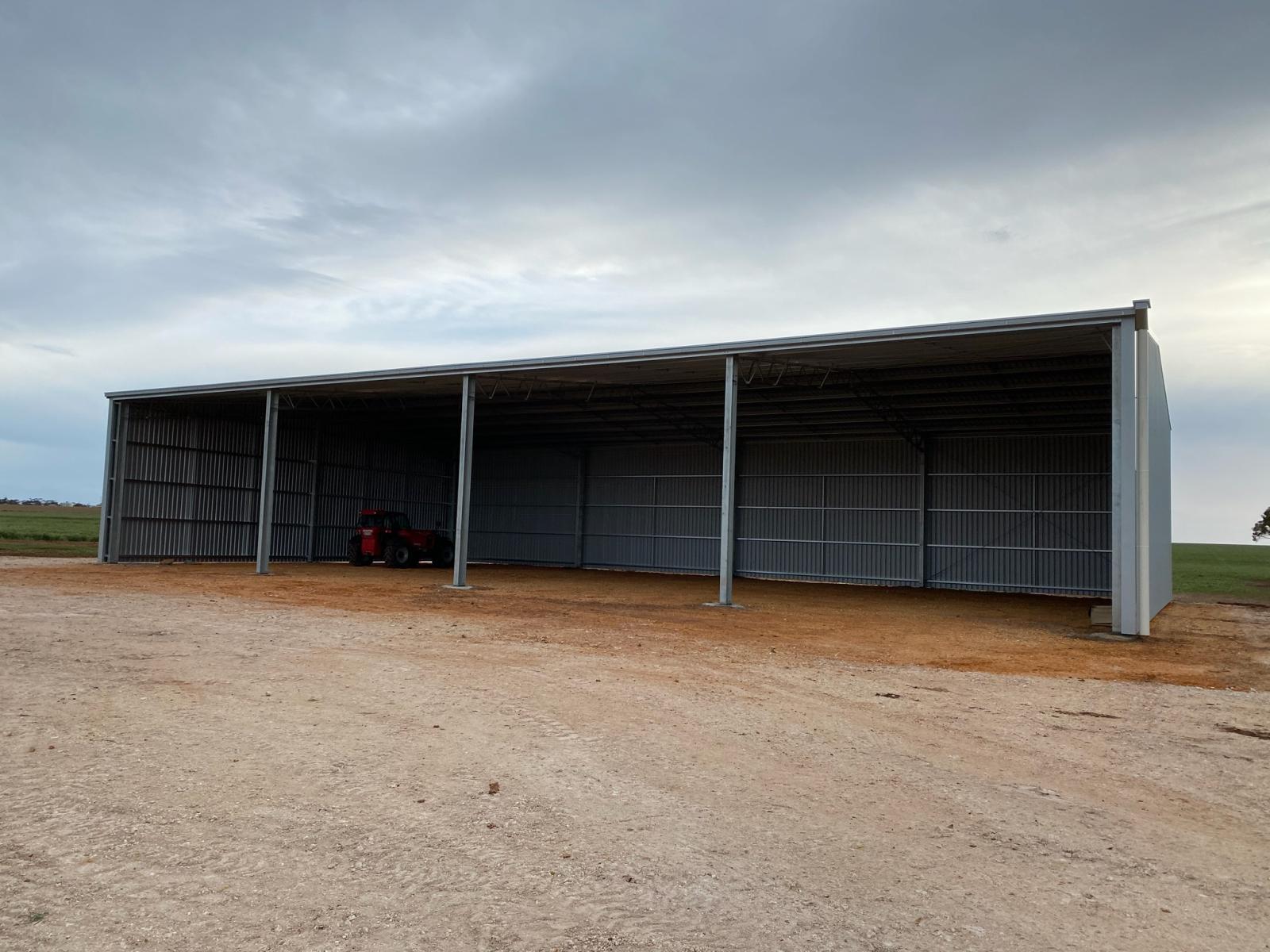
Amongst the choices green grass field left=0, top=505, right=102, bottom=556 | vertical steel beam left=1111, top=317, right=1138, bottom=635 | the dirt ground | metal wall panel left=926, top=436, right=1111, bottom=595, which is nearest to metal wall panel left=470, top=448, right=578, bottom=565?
metal wall panel left=926, top=436, right=1111, bottom=595

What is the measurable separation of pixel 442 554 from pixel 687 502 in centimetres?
951

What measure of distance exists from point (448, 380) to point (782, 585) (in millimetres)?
12748

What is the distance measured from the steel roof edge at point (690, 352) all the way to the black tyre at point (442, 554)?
344 inches

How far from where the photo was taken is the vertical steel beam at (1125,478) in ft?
53.2

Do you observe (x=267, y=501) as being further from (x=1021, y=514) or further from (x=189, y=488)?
(x=1021, y=514)

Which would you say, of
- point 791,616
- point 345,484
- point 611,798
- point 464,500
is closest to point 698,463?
point 345,484

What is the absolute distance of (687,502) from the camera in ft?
121

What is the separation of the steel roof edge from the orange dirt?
551cm

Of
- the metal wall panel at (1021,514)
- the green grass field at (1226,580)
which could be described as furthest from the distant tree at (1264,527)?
the metal wall panel at (1021,514)

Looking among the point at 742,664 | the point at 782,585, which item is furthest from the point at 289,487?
the point at 742,664

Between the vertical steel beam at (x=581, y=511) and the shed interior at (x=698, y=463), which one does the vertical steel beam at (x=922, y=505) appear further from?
the vertical steel beam at (x=581, y=511)

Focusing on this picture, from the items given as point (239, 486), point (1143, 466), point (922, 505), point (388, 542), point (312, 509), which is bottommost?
point (388, 542)

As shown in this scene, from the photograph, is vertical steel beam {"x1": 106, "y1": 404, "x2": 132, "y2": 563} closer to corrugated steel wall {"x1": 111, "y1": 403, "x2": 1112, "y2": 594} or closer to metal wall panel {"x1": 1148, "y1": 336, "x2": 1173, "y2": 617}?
corrugated steel wall {"x1": 111, "y1": 403, "x2": 1112, "y2": 594}

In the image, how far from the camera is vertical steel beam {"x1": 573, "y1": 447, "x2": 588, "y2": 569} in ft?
130
